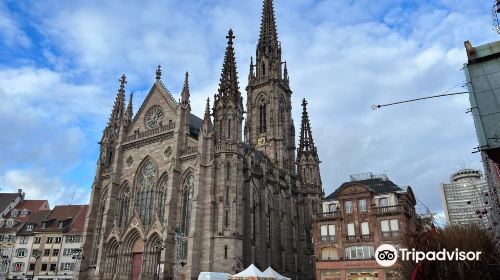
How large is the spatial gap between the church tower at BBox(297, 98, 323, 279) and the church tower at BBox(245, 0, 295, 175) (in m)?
2.73

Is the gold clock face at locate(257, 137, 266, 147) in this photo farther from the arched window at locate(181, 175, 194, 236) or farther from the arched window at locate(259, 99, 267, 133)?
the arched window at locate(181, 175, 194, 236)

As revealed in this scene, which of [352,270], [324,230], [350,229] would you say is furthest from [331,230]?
[352,270]

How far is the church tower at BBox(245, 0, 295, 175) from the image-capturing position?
60219mm

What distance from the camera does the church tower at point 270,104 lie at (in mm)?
60219

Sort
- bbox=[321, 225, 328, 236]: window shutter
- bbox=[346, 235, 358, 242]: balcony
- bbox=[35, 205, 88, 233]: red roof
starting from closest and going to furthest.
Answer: bbox=[346, 235, 358, 242]: balcony, bbox=[321, 225, 328, 236]: window shutter, bbox=[35, 205, 88, 233]: red roof

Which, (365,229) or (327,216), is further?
(327,216)

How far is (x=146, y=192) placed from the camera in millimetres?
42688

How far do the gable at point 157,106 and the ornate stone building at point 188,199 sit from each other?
0.13m

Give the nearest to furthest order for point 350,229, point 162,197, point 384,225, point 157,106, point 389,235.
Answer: point 389,235, point 384,225, point 350,229, point 162,197, point 157,106

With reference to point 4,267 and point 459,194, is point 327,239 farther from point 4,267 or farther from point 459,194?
point 4,267

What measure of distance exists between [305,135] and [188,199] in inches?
1073

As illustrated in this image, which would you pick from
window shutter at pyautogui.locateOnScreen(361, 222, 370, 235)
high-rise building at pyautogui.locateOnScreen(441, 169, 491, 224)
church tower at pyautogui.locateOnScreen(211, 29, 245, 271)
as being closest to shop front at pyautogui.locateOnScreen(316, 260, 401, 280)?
window shutter at pyautogui.locateOnScreen(361, 222, 370, 235)

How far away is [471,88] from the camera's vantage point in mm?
21266

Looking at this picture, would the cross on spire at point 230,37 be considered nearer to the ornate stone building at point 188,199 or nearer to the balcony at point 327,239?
the ornate stone building at point 188,199
